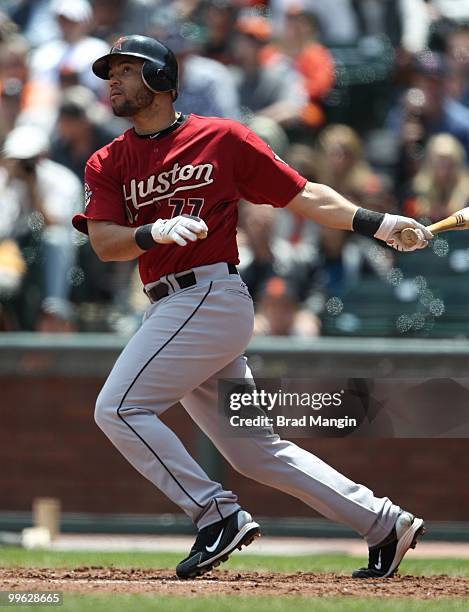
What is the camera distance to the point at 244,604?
4.07 metres

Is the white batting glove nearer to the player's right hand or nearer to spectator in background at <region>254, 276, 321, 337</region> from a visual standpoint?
the player's right hand

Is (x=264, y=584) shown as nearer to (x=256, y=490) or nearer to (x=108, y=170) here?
(x=108, y=170)

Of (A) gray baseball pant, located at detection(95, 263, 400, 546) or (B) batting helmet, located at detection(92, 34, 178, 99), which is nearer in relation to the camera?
(A) gray baseball pant, located at detection(95, 263, 400, 546)

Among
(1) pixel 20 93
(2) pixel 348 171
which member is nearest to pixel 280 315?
(2) pixel 348 171

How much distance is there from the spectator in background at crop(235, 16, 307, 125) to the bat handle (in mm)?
4910

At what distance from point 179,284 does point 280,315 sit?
3572 millimetres

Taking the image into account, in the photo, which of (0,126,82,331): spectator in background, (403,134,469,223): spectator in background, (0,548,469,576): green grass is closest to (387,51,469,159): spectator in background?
(403,134,469,223): spectator in background

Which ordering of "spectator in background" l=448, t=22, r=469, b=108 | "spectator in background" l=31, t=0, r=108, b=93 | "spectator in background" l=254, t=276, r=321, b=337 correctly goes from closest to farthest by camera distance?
"spectator in background" l=254, t=276, r=321, b=337, "spectator in background" l=448, t=22, r=469, b=108, "spectator in background" l=31, t=0, r=108, b=93

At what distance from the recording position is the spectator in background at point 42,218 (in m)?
8.83

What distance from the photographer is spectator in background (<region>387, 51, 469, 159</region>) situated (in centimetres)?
923

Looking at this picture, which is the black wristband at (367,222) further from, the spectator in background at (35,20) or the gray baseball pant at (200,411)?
the spectator in background at (35,20)

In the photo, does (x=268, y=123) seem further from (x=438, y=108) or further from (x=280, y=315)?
(x=280, y=315)

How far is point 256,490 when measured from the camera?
26.5 feet

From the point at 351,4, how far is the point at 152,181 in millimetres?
5925
